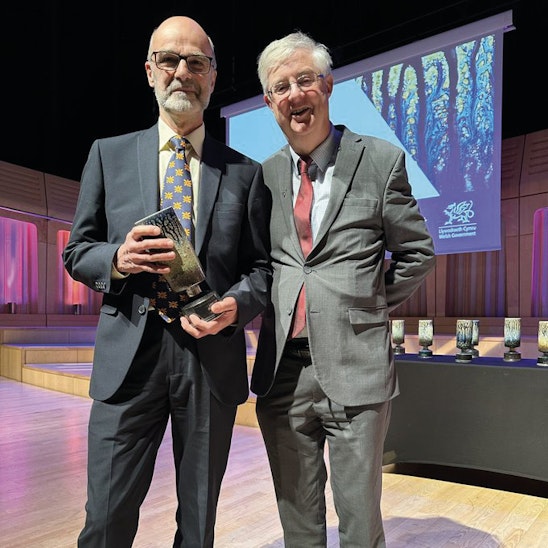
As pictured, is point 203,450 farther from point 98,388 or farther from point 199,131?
point 199,131

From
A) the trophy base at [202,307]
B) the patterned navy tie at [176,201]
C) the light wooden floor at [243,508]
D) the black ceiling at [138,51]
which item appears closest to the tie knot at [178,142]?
the patterned navy tie at [176,201]

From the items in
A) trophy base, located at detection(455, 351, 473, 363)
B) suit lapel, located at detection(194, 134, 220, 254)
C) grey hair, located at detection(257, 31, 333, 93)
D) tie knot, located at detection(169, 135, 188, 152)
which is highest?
grey hair, located at detection(257, 31, 333, 93)

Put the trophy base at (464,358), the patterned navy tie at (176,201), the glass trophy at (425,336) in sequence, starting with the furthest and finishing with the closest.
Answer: the glass trophy at (425,336) < the trophy base at (464,358) < the patterned navy tie at (176,201)

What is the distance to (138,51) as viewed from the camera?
732 cm

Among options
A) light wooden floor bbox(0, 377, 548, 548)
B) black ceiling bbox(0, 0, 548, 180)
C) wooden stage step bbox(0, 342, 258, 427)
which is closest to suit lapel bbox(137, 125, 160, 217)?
light wooden floor bbox(0, 377, 548, 548)

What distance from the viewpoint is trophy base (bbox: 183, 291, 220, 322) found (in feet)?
3.42

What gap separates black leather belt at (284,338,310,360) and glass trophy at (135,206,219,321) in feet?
0.95

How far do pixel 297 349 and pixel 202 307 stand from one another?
1.10 feet

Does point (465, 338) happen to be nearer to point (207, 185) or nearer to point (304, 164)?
point (304, 164)

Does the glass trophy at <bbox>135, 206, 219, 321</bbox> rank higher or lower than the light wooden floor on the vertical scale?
higher

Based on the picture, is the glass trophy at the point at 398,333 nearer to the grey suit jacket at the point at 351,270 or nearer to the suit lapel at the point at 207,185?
the grey suit jacket at the point at 351,270

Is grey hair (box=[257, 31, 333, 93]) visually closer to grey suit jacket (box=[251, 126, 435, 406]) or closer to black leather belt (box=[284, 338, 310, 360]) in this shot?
grey suit jacket (box=[251, 126, 435, 406])

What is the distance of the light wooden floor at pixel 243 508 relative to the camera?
2018 mm

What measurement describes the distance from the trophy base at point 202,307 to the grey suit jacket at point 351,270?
26 centimetres
